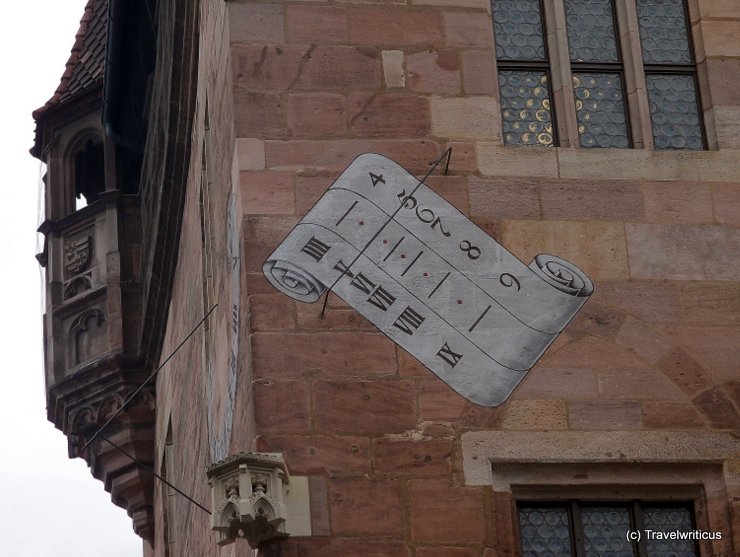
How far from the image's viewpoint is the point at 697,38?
1399 cm

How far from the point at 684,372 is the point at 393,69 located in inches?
95.8

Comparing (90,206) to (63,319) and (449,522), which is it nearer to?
(63,319)

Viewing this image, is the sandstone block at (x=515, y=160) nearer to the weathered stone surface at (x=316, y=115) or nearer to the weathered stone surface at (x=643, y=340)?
the weathered stone surface at (x=316, y=115)

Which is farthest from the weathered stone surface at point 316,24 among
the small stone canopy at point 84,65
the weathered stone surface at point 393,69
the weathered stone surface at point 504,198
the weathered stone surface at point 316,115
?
the small stone canopy at point 84,65

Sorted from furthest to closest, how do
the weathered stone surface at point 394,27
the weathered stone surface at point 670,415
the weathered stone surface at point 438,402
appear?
the weathered stone surface at point 394,27
the weathered stone surface at point 670,415
the weathered stone surface at point 438,402

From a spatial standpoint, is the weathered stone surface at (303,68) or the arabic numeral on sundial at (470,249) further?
the weathered stone surface at (303,68)

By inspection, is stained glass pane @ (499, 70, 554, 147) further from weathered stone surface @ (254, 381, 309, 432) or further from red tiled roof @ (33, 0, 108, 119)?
red tiled roof @ (33, 0, 108, 119)

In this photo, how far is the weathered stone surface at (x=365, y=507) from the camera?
12.1m

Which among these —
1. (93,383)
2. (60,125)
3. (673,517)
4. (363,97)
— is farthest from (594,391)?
(60,125)

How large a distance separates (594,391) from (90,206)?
11.2m

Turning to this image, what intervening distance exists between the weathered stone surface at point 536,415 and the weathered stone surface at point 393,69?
6.84ft

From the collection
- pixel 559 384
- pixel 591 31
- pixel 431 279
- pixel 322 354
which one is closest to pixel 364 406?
pixel 322 354

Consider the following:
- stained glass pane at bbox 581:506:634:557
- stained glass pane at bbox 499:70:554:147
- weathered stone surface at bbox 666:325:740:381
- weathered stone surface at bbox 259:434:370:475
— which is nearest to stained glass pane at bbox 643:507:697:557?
stained glass pane at bbox 581:506:634:557

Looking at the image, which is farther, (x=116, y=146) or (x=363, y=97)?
(x=116, y=146)
